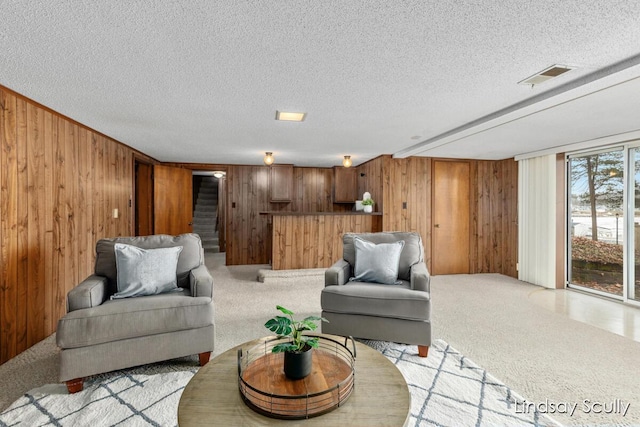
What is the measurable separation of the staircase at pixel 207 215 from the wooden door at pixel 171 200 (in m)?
2.46

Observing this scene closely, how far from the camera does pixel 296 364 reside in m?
1.43

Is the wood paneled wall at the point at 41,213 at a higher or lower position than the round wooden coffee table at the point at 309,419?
higher

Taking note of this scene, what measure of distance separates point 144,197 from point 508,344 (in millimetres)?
5842

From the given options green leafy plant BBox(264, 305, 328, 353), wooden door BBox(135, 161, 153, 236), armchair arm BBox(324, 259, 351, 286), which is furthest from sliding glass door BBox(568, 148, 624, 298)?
wooden door BBox(135, 161, 153, 236)

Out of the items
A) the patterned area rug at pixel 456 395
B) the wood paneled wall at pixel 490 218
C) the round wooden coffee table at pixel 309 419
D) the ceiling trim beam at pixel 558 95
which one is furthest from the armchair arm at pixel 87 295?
the wood paneled wall at pixel 490 218

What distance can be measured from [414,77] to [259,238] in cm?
512

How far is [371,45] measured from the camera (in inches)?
69.1

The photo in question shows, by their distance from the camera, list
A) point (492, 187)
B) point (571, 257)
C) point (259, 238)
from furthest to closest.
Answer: point (259, 238) < point (492, 187) < point (571, 257)

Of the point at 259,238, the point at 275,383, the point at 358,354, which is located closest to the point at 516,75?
the point at 358,354

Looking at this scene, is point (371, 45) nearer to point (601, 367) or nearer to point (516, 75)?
point (516, 75)

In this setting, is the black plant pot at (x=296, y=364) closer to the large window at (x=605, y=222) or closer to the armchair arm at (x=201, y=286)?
the armchair arm at (x=201, y=286)

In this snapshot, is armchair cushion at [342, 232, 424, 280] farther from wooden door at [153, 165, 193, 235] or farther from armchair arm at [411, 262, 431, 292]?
wooden door at [153, 165, 193, 235]

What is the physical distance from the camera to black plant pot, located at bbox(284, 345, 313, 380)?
143 centimetres

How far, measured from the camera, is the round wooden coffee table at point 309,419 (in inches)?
47.0
